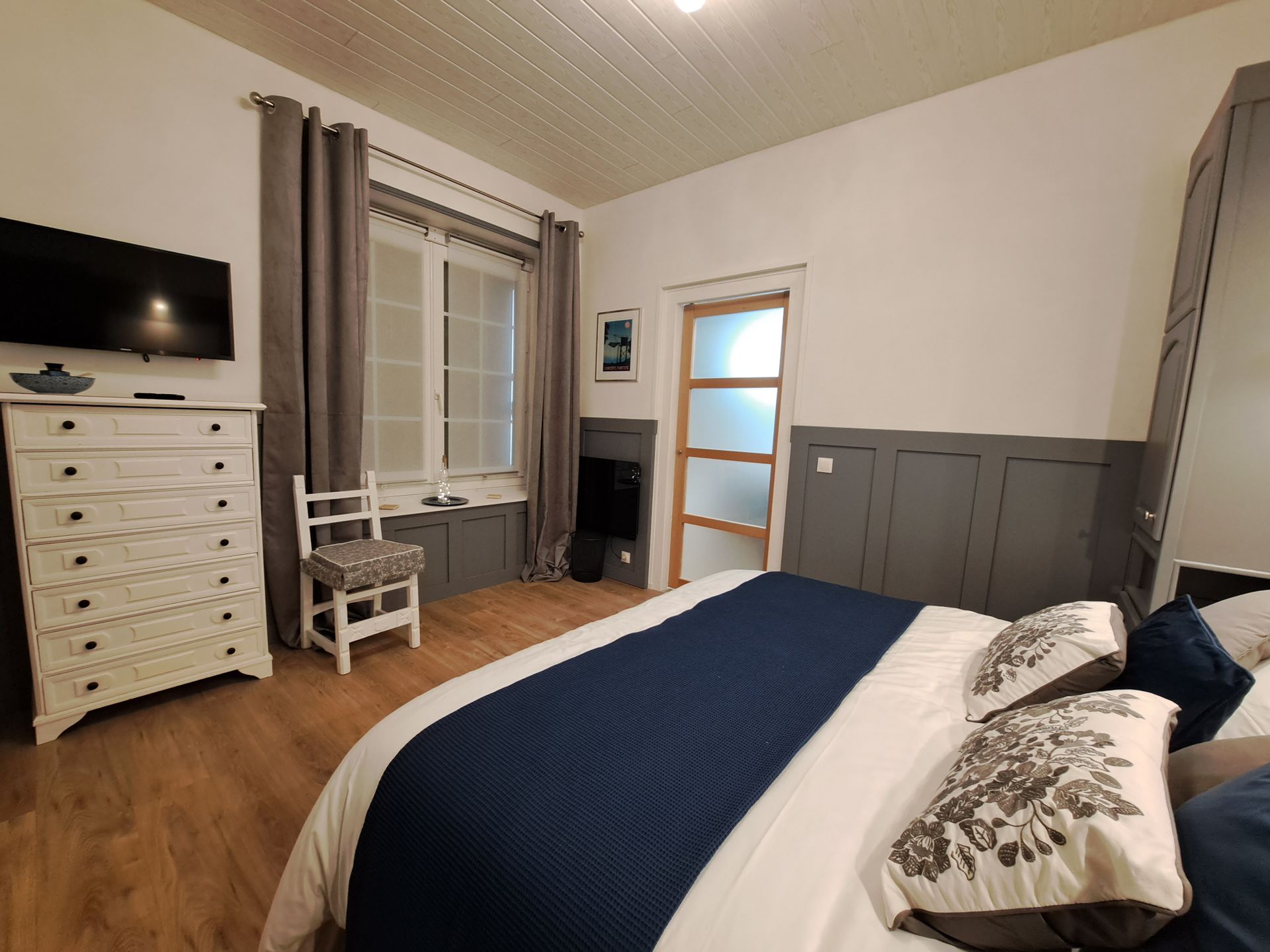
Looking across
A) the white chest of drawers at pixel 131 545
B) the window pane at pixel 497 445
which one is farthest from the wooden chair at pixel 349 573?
the window pane at pixel 497 445

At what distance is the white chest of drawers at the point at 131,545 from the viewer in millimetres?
1673

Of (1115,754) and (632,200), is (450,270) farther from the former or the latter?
(1115,754)

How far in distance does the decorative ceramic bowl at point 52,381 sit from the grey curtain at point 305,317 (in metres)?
0.65

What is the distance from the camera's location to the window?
3018mm

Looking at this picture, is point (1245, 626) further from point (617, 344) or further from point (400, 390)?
point (400, 390)

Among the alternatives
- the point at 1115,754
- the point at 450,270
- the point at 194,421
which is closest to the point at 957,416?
the point at 1115,754

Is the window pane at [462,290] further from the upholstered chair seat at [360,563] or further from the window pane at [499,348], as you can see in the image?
the upholstered chair seat at [360,563]

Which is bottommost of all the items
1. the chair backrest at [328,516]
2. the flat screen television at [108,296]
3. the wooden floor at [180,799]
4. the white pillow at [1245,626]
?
the wooden floor at [180,799]

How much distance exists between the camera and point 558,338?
364 centimetres

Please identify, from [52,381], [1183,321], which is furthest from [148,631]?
[1183,321]

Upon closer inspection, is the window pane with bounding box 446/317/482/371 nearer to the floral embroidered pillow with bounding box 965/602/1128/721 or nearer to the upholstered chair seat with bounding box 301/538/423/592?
the upholstered chair seat with bounding box 301/538/423/592

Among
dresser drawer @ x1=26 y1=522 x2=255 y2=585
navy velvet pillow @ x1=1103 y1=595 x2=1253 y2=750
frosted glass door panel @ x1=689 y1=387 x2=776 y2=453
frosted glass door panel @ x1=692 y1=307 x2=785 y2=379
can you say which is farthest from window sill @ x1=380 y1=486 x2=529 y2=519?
navy velvet pillow @ x1=1103 y1=595 x2=1253 y2=750

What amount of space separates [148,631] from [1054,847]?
2757 mm

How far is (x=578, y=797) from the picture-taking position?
2.63 ft
